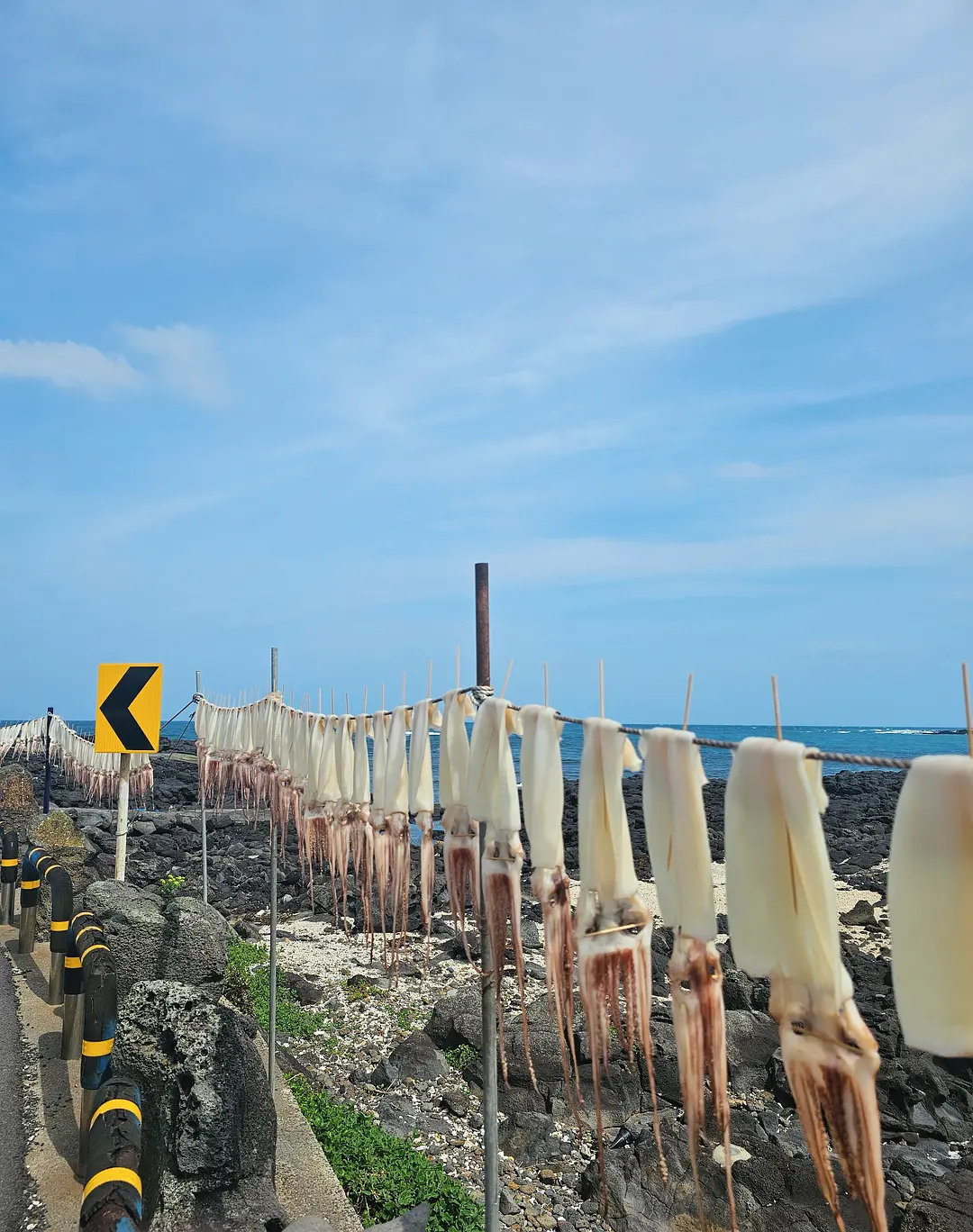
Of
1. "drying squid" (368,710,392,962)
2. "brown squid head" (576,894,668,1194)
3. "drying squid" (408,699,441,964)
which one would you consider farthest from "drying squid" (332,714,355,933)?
"brown squid head" (576,894,668,1194)

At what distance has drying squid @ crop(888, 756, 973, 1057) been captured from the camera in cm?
263

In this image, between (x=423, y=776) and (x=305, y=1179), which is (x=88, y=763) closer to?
(x=305, y=1179)

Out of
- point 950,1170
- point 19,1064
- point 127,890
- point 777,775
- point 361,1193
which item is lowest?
point 950,1170

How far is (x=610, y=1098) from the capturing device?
1029 centimetres

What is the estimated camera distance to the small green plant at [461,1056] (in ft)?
36.7

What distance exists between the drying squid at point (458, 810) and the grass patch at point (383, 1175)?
11.0 feet

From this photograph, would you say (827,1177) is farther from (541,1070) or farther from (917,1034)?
(541,1070)

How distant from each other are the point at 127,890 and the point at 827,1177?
915 centimetres

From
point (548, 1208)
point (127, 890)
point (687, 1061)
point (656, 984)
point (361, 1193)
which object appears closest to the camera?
point (687, 1061)

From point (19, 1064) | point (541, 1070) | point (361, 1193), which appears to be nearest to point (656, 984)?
point (541, 1070)

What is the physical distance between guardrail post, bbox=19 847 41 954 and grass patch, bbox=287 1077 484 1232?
18.1ft

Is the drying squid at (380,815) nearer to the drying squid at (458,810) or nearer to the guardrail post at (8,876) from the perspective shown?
the drying squid at (458,810)

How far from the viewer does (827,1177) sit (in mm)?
2994

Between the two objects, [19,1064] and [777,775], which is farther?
[19,1064]
